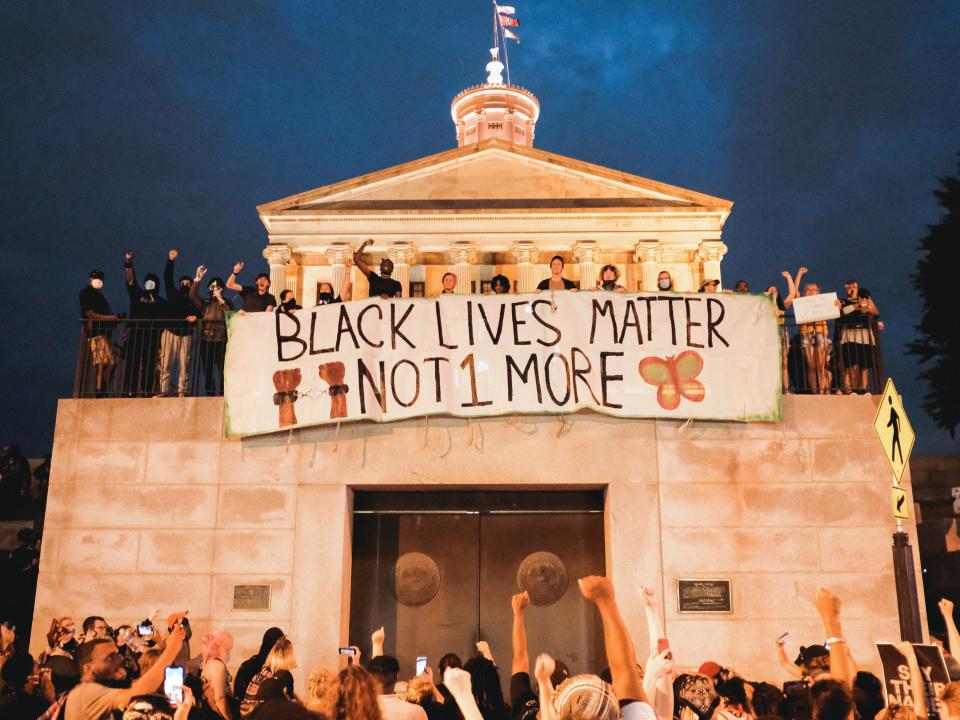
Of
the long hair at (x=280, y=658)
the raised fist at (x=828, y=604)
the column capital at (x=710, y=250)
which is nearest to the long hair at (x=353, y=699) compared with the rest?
the long hair at (x=280, y=658)

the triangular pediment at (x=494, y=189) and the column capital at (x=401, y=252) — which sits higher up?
the triangular pediment at (x=494, y=189)

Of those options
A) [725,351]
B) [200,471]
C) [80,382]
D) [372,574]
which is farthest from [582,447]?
[80,382]

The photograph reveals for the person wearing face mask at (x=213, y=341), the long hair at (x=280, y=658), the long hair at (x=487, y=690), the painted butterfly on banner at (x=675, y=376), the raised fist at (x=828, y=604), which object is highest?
the person wearing face mask at (x=213, y=341)

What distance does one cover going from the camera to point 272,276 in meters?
42.5

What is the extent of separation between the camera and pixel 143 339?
13.9 meters

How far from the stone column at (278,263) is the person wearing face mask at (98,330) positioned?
2807 cm

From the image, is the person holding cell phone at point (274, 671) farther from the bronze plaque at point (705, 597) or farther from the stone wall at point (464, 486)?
the bronze plaque at point (705, 597)

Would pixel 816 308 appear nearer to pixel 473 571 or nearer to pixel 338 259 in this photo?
pixel 473 571

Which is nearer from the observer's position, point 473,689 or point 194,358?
point 473,689

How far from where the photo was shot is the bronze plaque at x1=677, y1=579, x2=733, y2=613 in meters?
12.0

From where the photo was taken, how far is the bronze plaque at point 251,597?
12.2 m

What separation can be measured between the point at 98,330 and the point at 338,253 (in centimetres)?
2830

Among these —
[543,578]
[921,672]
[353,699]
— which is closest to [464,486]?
[543,578]

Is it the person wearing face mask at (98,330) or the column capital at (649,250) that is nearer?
the person wearing face mask at (98,330)
